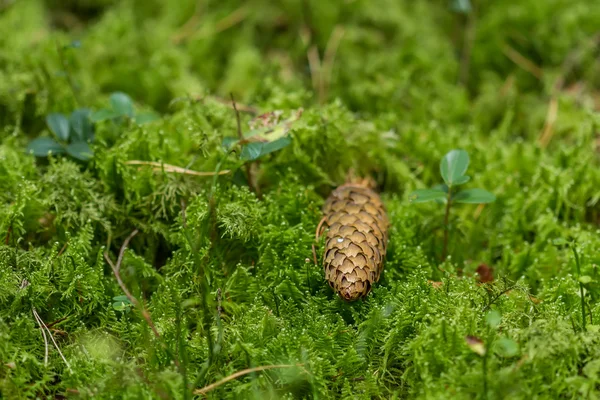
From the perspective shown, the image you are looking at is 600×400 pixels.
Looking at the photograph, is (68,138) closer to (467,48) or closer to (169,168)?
(169,168)

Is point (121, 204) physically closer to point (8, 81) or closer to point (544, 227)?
point (8, 81)

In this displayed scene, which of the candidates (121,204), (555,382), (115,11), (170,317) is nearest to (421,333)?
(555,382)

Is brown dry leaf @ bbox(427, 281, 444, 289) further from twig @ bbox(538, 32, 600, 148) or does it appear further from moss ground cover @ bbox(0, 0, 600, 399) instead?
twig @ bbox(538, 32, 600, 148)

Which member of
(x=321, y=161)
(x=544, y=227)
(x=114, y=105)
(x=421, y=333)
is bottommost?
Result: (x=544, y=227)

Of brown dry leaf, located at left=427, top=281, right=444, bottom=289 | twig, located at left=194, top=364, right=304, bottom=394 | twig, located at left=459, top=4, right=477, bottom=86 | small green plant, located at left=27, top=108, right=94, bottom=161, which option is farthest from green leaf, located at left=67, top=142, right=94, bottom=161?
twig, located at left=459, top=4, right=477, bottom=86

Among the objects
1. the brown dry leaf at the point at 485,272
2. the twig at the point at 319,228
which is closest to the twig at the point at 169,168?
the twig at the point at 319,228

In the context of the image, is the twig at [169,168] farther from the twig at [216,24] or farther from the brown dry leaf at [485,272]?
the twig at [216,24]
